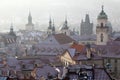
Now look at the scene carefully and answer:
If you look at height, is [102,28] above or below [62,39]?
above

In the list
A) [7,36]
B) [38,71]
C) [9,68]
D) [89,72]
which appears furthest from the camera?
[7,36]

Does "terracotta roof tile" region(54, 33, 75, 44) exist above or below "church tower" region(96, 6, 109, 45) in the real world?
below

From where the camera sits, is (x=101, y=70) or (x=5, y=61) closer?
(x=101, y=70)

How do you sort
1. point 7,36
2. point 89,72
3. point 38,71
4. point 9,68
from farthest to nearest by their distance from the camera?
1. point 7,36
2. point 9,68
3. point 38,71
4. point 89,72

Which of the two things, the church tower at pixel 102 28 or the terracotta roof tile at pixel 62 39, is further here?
the terracotta roof tile at pixel 62 39

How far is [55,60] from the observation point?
83.1 meters

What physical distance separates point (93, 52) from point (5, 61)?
19029 mm

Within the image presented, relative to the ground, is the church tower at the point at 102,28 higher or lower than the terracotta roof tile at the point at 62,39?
higher

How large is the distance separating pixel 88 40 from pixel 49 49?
181 feet

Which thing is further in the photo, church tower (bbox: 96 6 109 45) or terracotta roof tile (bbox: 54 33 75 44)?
terracotta roof tile (bbox: 54 33 75 44)

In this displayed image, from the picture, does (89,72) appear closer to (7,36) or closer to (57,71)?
(57,71)

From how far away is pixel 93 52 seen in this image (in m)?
78.7

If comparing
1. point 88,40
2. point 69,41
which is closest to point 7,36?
point 88,40

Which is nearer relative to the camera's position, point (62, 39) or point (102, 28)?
point (102, 28)
